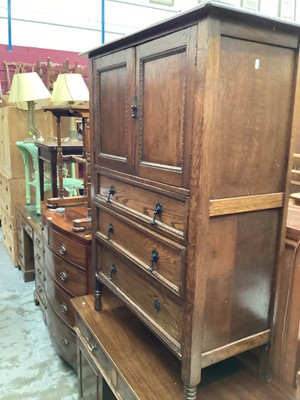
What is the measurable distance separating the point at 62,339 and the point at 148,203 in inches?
51.8

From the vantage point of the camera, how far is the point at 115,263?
144cm

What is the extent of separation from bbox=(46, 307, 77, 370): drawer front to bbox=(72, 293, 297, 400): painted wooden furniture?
29 cm

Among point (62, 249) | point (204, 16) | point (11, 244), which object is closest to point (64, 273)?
point (62, 249)

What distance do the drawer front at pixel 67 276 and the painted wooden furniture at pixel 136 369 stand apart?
185mm

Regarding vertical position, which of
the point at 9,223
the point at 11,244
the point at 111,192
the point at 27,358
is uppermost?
the point at 111,192

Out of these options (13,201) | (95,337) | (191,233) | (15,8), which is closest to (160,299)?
(191,233)

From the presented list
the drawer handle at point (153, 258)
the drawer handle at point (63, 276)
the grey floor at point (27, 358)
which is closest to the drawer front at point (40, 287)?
the grey floor at point (27, 358)

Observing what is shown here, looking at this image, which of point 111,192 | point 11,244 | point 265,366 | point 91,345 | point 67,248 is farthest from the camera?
point 11,244

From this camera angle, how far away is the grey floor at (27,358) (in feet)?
6.32

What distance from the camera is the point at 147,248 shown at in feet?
3.87

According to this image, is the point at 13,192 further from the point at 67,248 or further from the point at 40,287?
the point at 67,248

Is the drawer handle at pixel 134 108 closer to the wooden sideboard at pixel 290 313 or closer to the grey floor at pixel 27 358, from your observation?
the wooden sideboard at pixel 290 313

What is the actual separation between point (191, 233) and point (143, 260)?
1.07ft

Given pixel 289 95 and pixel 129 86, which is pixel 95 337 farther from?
pixel 289 95
